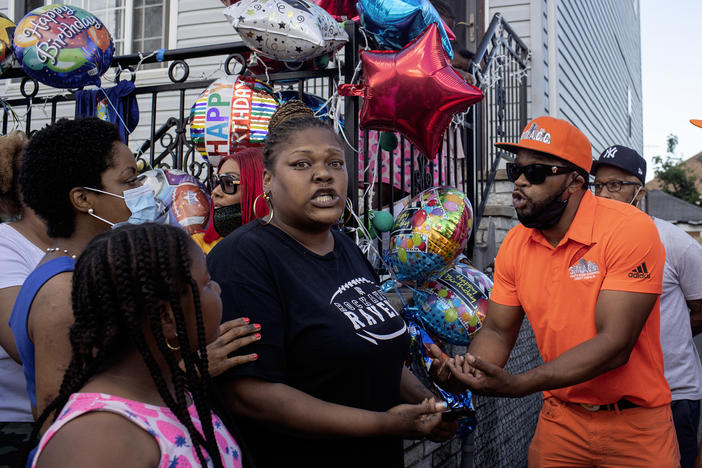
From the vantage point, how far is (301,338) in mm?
1802

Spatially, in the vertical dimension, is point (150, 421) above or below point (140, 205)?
below

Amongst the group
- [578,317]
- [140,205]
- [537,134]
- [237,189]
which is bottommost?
[578,317]

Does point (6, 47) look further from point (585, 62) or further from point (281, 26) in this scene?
point (585, 62)

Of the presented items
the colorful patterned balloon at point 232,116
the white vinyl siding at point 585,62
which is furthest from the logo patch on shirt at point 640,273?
the white vinyl siding at point 585,62

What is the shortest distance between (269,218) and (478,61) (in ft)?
13.6

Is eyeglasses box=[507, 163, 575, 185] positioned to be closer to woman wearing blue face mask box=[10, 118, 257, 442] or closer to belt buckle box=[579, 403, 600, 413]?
belt buckle box=[579, 403, 600, 413]

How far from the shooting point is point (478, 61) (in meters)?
5.55

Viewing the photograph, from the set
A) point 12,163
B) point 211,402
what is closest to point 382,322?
point 211,402

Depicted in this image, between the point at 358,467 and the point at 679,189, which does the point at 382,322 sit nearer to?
the point at 358,467

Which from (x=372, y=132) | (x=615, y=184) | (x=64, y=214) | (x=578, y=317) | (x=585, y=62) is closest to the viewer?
(x=64, y=214)

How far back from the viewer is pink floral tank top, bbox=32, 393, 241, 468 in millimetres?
1229

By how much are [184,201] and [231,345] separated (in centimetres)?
183

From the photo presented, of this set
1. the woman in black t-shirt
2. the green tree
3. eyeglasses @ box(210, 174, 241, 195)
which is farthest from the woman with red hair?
the green tree

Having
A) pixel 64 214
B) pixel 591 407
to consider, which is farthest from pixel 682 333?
pixel 64 214
